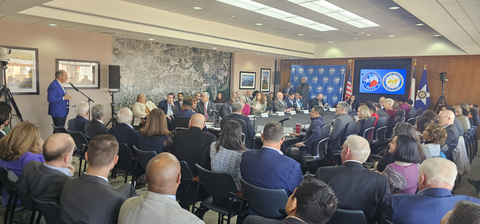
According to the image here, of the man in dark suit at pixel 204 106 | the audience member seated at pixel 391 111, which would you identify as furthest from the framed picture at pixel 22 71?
the audience member seated at pixel 391 111

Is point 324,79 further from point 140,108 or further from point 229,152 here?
point 229,152

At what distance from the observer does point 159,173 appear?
1.62m

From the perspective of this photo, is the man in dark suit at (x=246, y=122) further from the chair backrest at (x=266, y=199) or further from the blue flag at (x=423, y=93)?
the blue flag at (x=423, y=93)

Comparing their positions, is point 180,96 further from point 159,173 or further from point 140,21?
point 159,173

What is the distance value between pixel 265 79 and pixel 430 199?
11783 millimetres

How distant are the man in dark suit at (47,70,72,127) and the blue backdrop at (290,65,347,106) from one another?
9.86 m

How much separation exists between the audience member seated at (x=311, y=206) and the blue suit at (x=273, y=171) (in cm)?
104

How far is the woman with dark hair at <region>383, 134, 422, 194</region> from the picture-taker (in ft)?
8.80

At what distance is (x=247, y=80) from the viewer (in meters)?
12.5

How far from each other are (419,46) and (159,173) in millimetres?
11297

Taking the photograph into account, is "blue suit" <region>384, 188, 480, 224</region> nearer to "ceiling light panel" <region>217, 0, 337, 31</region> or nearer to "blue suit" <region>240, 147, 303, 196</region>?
"blue suit" <region>240, 147, 303, 196</region>

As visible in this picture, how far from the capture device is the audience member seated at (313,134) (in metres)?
4.81

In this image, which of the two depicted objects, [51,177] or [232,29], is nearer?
[51,177]

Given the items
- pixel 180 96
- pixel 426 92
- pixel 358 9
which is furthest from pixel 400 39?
pixel 180 96
